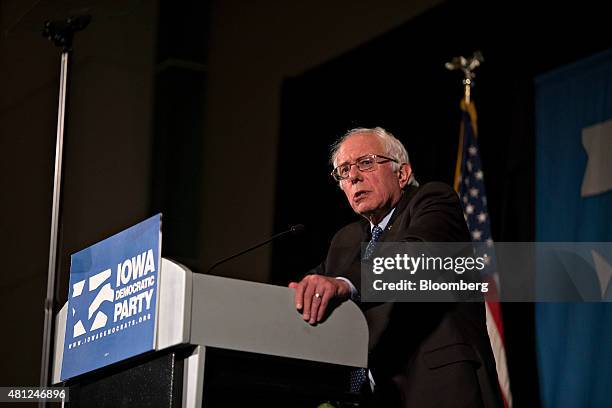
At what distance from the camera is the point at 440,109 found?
19.4 ft

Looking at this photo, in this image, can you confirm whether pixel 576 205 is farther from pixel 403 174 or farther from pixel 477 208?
pixel 403 174

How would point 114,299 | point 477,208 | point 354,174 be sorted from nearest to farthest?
point 114,299
point 354,174
point 477,208

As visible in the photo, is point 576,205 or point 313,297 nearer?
point 313,297

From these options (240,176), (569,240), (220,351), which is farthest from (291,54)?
(220,351)

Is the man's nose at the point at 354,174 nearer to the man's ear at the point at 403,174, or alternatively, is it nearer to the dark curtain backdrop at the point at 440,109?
the man's ear at the point at 403,174

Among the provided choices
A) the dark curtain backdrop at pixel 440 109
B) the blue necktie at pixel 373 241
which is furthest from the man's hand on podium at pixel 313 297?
the dark curtain backdrop at pixel 440 109

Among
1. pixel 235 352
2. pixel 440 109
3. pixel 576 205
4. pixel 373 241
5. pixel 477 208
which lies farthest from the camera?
pixel 440 109

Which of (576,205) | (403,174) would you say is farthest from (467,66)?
(403,174)

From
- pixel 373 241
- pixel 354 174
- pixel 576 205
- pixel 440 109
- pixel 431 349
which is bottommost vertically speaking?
pixel 431 349

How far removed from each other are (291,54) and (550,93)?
216 centimetres

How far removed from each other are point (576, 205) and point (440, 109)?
1237 mm

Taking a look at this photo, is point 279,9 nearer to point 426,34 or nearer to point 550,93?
point 426,34

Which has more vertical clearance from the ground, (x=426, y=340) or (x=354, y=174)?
(x=354, y=174)

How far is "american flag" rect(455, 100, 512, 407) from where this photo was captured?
4.88 meters
